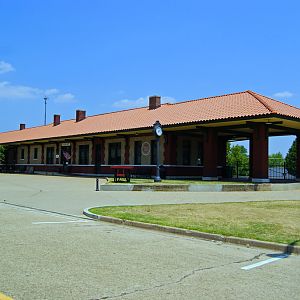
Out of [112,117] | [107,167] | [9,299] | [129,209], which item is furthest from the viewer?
[112,117]

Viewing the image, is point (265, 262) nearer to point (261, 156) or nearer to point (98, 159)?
point (261, 156)

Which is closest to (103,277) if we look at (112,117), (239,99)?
(239,99)

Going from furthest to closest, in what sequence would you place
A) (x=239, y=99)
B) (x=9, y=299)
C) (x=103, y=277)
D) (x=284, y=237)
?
(x=239, y=99) < (x=284, y=237) < (x=103, y=277) < (x=9, y=299)

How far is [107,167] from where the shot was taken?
1462 inches

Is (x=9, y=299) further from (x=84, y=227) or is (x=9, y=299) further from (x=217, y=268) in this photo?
(x=84, y=227)

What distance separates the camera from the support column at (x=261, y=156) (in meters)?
25.2

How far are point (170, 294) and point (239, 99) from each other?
2537 cm

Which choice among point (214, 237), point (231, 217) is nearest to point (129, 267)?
point (214, 237)

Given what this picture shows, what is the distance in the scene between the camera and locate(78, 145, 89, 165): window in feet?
132

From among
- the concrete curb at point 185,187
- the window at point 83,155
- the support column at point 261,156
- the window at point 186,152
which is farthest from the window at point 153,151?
the concrete curb at point 185,187

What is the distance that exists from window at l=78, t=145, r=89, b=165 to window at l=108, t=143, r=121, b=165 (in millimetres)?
3773

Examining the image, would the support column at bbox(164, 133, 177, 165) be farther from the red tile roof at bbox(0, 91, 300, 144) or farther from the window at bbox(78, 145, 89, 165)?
the window at bbox(78, 145, 89, 165)

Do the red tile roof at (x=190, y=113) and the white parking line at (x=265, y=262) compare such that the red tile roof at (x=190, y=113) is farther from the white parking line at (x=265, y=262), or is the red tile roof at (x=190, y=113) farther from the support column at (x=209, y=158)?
the white parking line at (x=265, y=262)

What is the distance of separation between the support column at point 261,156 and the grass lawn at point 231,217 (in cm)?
1017
